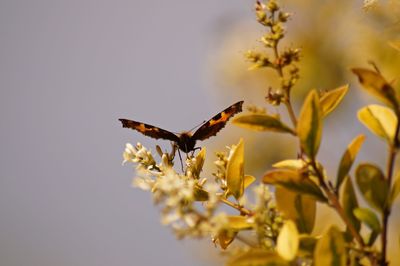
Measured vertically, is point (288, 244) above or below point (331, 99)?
below

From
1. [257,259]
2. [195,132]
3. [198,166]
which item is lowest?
[257,259]

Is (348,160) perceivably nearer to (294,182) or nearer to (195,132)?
(294,182)

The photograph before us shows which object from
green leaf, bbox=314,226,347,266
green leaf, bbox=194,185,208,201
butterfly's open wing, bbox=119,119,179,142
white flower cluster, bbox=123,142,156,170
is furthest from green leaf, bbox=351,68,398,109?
butterfly's open wing, bbox=119,119,179,142

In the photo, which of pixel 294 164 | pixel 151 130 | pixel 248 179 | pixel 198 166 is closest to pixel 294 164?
pixel 294 164

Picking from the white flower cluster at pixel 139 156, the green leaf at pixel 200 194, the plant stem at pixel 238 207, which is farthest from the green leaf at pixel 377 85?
the white flower cluster at pixel 139 156

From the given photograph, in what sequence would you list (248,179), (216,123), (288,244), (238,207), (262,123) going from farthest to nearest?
(216,123) → (248,179) → (238,207) → (262,123) → (288,244)

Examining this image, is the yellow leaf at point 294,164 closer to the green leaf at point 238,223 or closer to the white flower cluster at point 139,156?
the green leaf at point 238,223

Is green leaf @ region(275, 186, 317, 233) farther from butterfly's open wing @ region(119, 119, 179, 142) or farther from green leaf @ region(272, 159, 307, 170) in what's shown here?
butterfly's open wing @ region(119, 119, 179, 142)

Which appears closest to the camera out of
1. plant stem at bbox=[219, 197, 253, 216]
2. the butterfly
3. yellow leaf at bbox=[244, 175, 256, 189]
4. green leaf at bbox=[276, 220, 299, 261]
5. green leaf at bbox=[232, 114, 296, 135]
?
green leaf at bbox=[276, 220, 299, 261]
